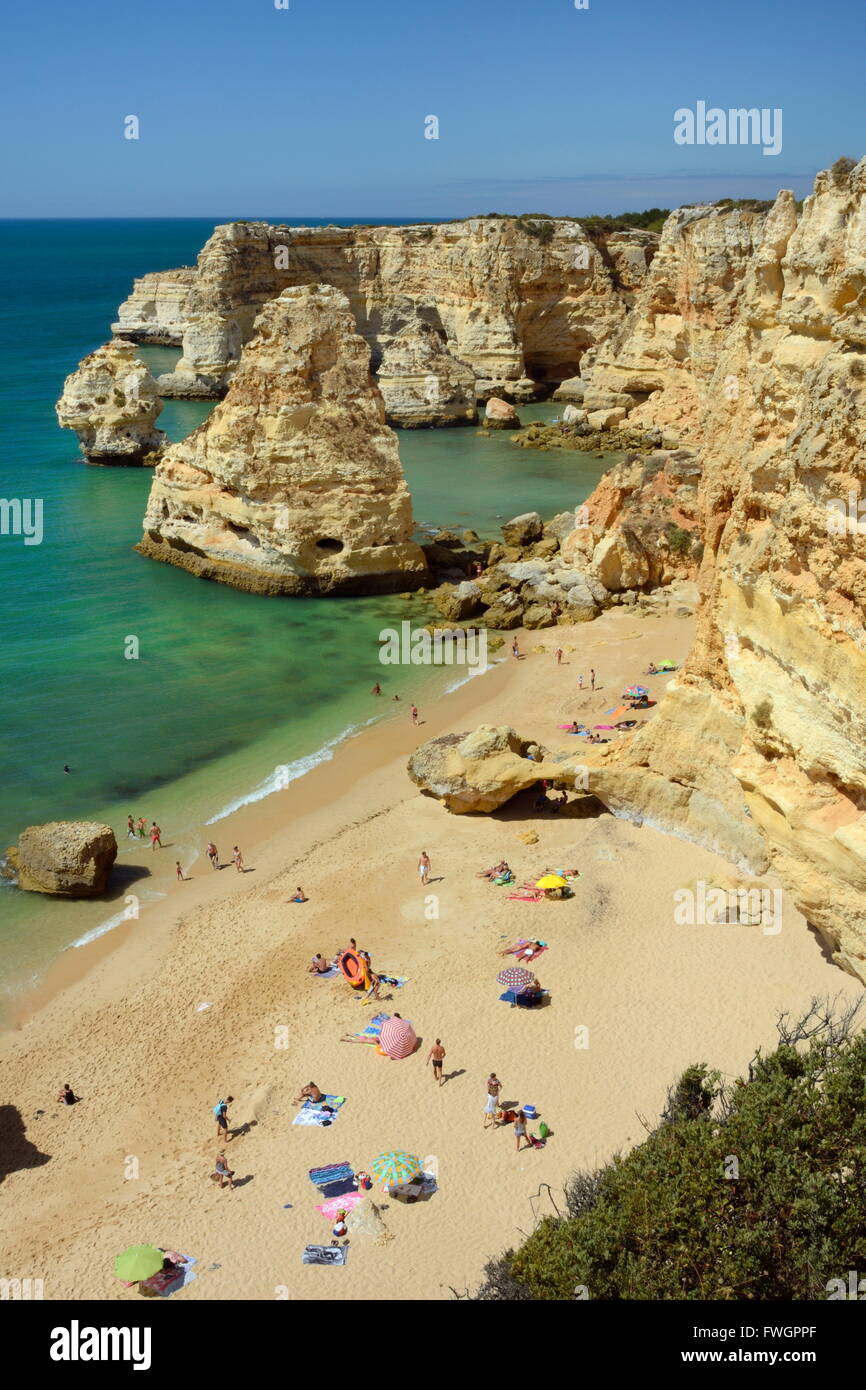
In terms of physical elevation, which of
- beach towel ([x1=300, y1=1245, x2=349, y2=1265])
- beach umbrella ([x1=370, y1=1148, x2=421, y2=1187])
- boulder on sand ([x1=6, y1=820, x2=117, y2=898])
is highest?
boulder on sand ([x1=6, y1=820, x2=117, y2=898])

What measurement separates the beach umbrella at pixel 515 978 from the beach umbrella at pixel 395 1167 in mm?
3243

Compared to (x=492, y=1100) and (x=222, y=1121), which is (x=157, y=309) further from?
(x=492, y=1100)

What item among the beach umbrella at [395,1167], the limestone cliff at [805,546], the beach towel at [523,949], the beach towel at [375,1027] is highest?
the limestone cliff at [805,546]

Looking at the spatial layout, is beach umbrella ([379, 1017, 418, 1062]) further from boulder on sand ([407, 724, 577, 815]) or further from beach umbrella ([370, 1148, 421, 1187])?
boulder on sand ([407, 724, 577, 815])

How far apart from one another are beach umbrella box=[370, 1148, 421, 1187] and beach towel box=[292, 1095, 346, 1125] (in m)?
1.11

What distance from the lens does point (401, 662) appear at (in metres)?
31.0

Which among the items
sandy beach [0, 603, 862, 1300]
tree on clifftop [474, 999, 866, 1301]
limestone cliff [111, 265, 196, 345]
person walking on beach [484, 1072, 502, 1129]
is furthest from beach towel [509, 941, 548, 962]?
limestone cliff [111, 265, 196, 345]

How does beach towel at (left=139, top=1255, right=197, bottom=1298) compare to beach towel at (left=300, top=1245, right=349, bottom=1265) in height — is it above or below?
below

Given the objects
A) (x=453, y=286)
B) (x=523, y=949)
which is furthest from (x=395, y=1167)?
(x=453, y=286)

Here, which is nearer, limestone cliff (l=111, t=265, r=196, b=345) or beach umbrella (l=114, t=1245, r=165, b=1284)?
beach umbrella (l=114, t=1245, r=165, b=1284)

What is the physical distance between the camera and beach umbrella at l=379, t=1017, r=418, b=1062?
15.0m

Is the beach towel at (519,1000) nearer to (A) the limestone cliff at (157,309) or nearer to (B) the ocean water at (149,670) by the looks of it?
(B) the ocean water at (149,670)

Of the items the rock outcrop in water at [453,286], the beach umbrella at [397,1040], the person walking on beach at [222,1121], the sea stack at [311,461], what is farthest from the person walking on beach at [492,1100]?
the rock outcrop in water at [453,286]

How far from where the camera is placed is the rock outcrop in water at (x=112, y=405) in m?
52.3
